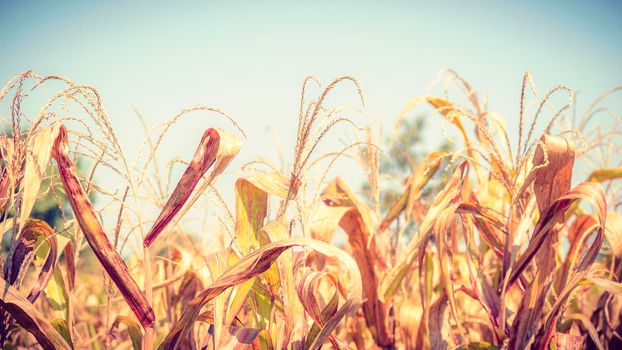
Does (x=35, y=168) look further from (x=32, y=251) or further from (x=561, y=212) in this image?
(x=561, y=212)

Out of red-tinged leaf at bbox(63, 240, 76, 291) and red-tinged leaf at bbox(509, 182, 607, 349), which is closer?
red-tinged leaf at bbox(509, 182, 607, 349)

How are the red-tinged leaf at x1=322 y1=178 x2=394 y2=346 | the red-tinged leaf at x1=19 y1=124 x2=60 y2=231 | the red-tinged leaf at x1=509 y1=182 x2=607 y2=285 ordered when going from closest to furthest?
the red-tinged leaf at x1=19 y1=124 x2=60 y2=231, the red-tinged leaf at x1=509 y1=182 x2=607 y2=285, the red-tinged leaf at x1=322 y1=178 x2=394 y2=346

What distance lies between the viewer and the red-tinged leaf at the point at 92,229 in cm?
124

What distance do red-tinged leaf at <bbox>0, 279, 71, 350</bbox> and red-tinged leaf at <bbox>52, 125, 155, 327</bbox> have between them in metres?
0.25

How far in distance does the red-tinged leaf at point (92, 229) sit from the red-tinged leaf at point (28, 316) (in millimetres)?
246

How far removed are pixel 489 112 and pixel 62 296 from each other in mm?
2159

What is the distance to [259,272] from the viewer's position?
1.30 meters

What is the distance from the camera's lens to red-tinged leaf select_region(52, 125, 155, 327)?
124 cm

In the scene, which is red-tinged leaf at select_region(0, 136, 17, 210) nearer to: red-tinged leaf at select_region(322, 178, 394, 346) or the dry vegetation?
the dry vegetation

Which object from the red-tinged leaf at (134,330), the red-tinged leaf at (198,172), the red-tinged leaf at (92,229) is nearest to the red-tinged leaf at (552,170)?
the red-tinged leaf at (198,172)

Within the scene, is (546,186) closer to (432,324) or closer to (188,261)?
(432,324)

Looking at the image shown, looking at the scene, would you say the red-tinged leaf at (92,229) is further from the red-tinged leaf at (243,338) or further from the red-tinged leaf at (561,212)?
the red-tinged leaf at (561,212)

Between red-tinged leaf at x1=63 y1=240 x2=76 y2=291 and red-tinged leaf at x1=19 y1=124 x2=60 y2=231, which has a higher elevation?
red-tinged leaf at x1=19 y1=124 x2=60 y2=231

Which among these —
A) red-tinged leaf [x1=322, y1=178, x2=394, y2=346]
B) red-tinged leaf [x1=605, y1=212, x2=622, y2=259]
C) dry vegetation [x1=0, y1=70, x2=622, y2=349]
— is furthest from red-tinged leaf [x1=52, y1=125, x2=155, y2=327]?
red-tinged leaf [x1=605, y1=212, x2=622, y2=259]
